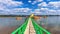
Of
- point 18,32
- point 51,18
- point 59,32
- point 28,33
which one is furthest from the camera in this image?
point 59,32

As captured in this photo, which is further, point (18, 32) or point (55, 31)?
point (55, 31)

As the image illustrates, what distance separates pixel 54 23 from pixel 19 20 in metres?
0.87

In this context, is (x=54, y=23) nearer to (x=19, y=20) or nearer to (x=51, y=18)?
(x=51, y=18)

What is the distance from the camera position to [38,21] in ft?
10.1

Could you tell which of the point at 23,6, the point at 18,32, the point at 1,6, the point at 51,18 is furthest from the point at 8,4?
the point at 18,32

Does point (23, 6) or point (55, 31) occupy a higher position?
point (23, 6)

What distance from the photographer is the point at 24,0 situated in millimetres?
3209

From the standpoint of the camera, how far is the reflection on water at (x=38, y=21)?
3131mm

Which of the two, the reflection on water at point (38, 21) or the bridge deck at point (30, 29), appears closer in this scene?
the bridge deck at point (30, 29)

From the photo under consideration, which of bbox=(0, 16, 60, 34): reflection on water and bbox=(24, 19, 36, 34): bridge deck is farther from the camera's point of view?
bbox=(0, 16, 60, 34): reflection on water

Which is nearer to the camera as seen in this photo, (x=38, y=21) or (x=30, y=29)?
(x=30, y=29)

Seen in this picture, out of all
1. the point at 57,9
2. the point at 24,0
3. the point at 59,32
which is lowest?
the point at 59,32

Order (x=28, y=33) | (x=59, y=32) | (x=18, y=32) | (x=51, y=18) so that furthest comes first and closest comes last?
1. (x=59, y=32)
2. (x=51, y=18)
3. (x=28, y=33)
4. (x=18, y=32)

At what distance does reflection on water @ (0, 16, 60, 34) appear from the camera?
3.13 m
